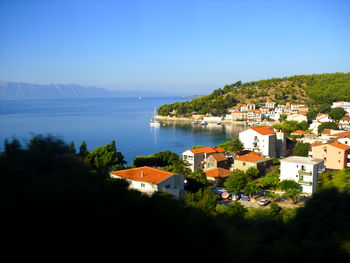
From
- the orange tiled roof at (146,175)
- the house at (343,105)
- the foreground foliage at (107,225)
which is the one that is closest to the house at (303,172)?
the orange tiled roof at (146,175)

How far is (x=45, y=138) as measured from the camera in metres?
2.17

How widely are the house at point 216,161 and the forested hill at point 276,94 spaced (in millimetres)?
27207

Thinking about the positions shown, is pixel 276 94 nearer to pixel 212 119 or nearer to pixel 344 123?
pixel 212 119

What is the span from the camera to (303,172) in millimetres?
9922

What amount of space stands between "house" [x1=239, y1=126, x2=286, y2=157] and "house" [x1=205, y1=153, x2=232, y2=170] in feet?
10.4

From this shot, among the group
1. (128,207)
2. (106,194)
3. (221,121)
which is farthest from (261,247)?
(221,121)

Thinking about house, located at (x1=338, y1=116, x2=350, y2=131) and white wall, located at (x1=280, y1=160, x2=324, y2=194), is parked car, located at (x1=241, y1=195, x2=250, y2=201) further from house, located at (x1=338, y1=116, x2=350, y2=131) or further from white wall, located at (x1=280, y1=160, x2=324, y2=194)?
house, located at (x1=338, y1=116, x2=350, y2=131)

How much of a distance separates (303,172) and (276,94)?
118ft

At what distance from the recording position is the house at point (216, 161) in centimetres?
1340

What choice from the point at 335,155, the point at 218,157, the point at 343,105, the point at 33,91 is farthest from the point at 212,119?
the point at 33,91

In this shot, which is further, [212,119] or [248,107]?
[248,107]

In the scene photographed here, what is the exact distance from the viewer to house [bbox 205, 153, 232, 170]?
44.0 feet

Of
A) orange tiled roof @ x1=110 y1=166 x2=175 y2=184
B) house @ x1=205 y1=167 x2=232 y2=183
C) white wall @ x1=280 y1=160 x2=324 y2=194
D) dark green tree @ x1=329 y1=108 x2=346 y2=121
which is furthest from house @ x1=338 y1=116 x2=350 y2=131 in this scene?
orange tiled roof @ x1=110 y1=166 x2=175 y2=184

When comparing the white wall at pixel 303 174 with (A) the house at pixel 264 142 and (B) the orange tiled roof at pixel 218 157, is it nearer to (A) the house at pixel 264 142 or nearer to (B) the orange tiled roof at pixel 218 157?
(B) the orange tiled roof at pixel 218 157
